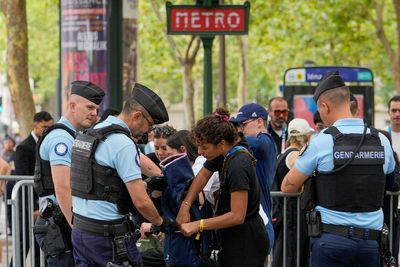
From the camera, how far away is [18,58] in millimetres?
16609

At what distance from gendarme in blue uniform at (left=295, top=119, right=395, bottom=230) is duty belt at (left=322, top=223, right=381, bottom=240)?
22mm

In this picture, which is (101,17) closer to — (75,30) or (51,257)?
(75,30)

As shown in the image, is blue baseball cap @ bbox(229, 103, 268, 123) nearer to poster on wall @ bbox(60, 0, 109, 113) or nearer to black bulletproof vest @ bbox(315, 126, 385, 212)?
black bulletproof vest @ bbox(315, 126, 385, 212)

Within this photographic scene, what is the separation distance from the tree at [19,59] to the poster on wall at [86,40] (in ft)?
8.82

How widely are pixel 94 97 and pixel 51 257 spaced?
49.8 inches

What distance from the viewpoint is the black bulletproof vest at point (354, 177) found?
6.23 m

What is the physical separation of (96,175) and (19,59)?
36.3 ft

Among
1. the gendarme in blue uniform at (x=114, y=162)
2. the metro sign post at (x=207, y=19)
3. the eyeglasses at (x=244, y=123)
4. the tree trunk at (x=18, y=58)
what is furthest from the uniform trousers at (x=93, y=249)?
the tree trunk at (x=18, y=58)

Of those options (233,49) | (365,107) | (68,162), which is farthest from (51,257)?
(233,49)

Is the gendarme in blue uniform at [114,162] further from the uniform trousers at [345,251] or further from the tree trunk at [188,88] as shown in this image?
the tree trunk at [188,88]

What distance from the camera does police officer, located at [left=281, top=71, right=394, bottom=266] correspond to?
624cm

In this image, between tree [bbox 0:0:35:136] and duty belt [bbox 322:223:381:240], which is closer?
duty belt [bbox 322:223:381:240]

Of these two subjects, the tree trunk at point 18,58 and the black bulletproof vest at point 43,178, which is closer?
the black bulletproof vest at point 43,178

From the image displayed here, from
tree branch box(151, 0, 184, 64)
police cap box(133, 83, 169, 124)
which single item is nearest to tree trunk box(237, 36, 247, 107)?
tree branch box(151, 0, 184, 64)
